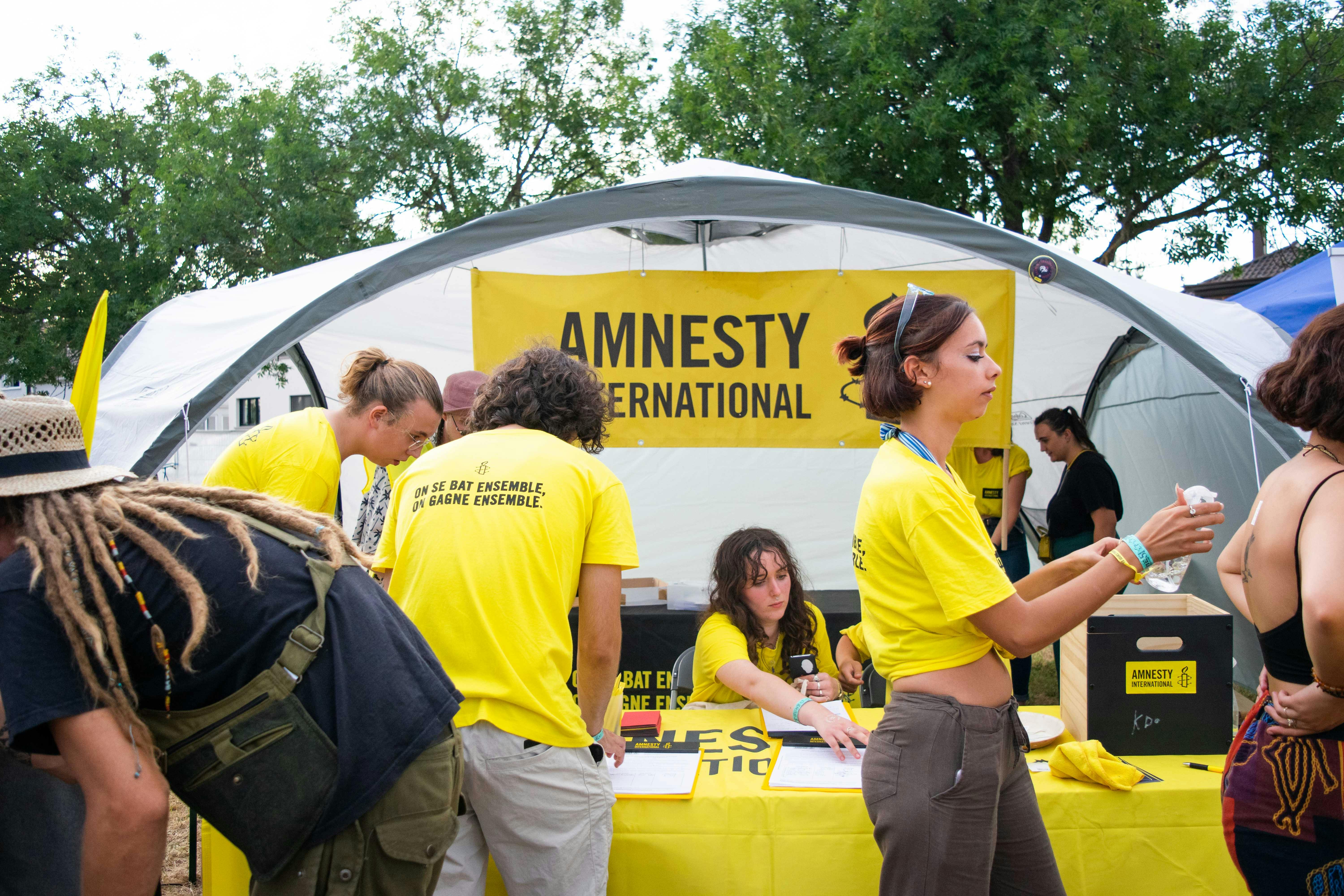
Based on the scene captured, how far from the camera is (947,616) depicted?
1.53 meters

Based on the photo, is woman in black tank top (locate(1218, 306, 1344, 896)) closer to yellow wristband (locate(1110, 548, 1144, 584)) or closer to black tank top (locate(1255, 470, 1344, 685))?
black tank top (locate(1255, 470, 1344, 685))

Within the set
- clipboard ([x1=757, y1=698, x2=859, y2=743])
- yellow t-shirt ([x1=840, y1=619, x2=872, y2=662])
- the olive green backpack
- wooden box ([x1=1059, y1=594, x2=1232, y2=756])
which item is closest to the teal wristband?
wooden box ([x1=1059, y1=594, x2=1232, y2=756])

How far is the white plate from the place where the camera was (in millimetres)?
2328

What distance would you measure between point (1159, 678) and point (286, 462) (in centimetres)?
239

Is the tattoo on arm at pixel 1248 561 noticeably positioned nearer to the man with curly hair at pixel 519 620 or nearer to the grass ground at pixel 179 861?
the man with curly hair at pixel 519 620

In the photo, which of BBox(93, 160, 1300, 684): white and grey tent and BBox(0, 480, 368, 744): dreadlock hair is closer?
BBox(0, 480, 368, 744): dreadlock hair

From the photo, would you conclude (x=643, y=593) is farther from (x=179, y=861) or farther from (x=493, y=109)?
(x=493, y=109)

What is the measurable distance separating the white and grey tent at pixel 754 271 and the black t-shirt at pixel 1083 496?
53 centimetres

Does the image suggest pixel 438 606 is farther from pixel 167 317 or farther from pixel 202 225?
pixel 202 225

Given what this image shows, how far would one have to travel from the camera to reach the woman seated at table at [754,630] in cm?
271

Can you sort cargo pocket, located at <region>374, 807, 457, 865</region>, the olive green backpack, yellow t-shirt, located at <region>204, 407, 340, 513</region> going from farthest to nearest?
yellow t-shirt, located at <region>204, 407, 340, 513</region>, cargo pocket, located at <region>374, 807, 457, 865</region>, the olive green backpack

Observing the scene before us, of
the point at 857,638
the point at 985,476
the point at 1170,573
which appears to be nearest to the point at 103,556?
the point at 857,638

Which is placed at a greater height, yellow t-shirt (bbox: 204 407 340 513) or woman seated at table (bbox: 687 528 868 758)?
yellow t-shirt (bbox: 204 407 340 513)

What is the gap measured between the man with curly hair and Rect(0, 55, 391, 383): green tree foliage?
11.6 m
